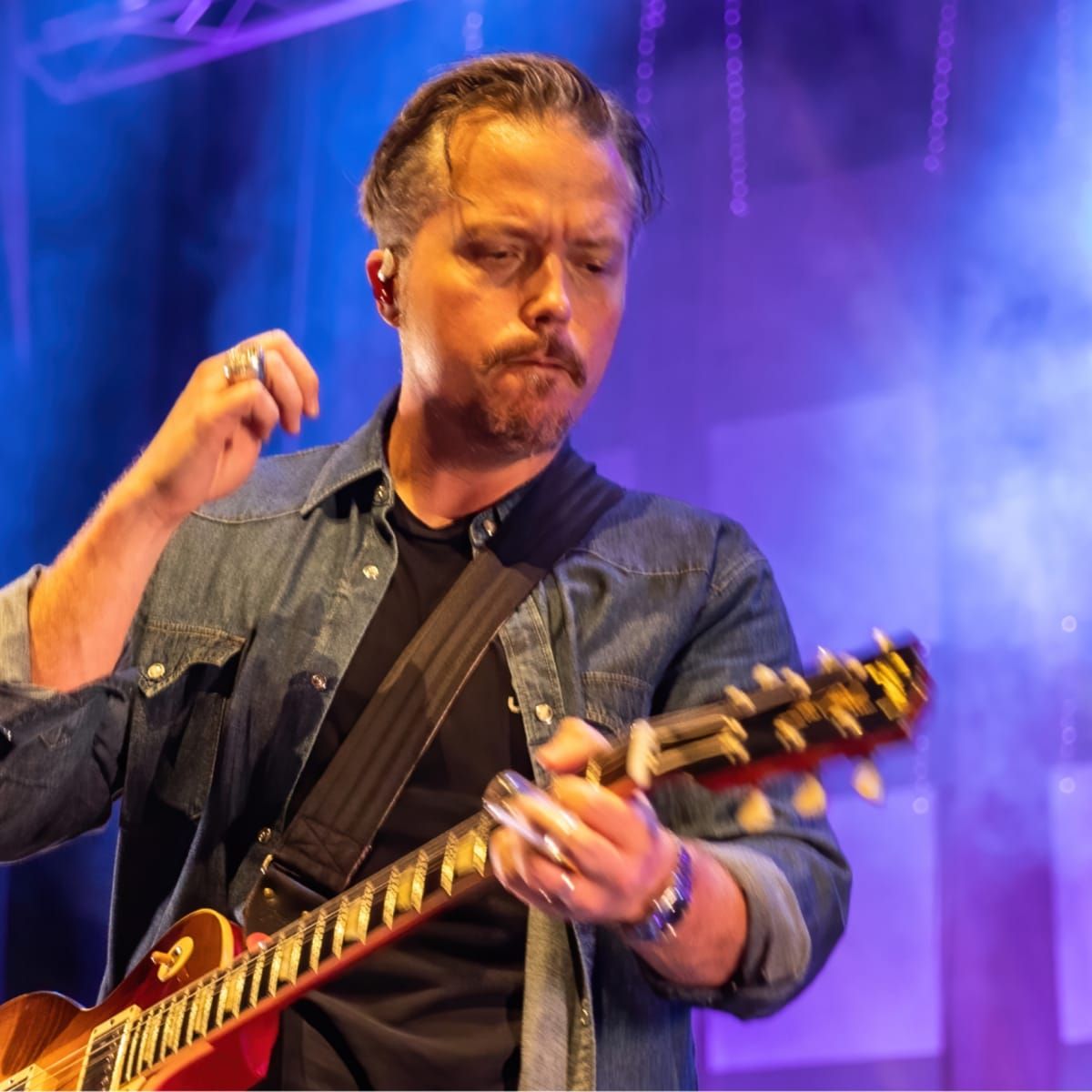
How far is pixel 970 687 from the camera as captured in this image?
2.54 m

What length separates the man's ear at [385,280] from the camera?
1.99 meters

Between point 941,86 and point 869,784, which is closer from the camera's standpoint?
point 869,784

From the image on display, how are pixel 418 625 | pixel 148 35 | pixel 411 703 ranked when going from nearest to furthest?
pixel 411 703
pixel 418 625
pixel 148 35

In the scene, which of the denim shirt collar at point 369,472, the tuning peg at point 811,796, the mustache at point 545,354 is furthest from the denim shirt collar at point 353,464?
the tuning peg at point 811,796

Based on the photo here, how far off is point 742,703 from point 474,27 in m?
2.40

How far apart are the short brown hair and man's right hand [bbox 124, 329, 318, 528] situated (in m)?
0.39

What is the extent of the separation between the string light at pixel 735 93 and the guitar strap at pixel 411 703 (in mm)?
1273

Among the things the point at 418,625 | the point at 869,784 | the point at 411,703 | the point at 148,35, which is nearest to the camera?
the point at 869,784

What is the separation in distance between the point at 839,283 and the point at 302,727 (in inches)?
60.9

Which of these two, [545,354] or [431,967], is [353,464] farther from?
[431,967]

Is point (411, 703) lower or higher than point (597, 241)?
lower

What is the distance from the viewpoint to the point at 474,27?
3.23 m

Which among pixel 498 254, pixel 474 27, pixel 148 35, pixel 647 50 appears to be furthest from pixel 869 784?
pixel 148 35

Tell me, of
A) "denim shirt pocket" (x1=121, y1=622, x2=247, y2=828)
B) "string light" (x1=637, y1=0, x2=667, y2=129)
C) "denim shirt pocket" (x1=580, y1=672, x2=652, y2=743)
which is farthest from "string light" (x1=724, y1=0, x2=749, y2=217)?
"denim shirt pocket" (x1=121, y1=622, x2=247, y2=828)
